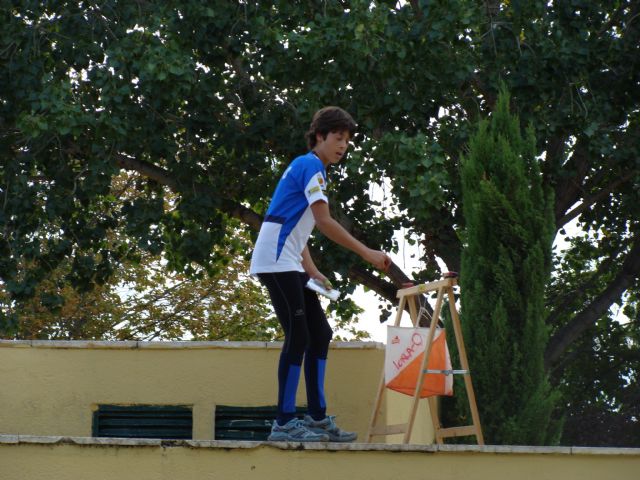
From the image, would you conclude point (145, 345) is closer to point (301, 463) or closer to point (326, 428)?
point (326, 428)

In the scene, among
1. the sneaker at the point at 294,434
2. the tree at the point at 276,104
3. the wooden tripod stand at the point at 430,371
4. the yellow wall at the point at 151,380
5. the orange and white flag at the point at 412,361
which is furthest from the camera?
the tree at the point at 276,104

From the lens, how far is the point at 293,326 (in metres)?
5.89

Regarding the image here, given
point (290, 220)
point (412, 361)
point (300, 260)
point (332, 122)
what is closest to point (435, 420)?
point (412, 361)

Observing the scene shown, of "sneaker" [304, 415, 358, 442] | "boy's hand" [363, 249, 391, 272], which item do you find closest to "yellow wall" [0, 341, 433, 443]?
"sneaker" [304, 415, 358, 442]

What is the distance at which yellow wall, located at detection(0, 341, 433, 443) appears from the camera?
8250 millimetres

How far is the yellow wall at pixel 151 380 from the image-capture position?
825cm

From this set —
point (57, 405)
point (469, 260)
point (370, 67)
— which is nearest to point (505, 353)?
point (469, 260)

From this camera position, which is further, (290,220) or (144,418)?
(144,418)

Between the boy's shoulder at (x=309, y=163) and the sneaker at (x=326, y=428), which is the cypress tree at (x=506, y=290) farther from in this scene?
the boy's shoulder at (x=309, y=163)

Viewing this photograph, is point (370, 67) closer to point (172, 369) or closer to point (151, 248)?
point (151, 248)

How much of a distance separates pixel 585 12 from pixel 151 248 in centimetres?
599

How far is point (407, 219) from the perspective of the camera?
49.3ft

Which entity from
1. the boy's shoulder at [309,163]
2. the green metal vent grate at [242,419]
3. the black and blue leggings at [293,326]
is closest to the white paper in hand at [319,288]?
the black and blue leggings at [293,326]

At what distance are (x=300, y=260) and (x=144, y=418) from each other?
309cm
